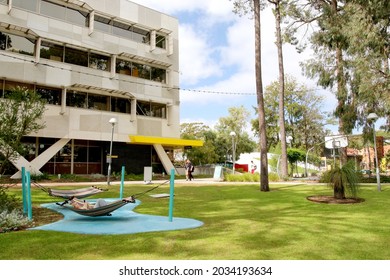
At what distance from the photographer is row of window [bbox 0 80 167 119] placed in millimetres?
23062

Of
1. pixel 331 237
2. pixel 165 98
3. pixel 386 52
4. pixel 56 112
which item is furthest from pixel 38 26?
pixel 331 237

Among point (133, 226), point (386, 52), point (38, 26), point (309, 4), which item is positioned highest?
point (309, 4)

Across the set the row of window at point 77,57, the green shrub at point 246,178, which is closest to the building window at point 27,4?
the row of window at point 77,57

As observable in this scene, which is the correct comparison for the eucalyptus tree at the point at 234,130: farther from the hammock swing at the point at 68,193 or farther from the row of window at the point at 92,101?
the hammock swing at the point at 68,193

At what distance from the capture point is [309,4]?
24188mm

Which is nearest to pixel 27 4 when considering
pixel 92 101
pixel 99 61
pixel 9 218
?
pixel 99 61

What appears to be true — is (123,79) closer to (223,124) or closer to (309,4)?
(309,4)

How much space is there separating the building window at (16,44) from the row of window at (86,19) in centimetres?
229

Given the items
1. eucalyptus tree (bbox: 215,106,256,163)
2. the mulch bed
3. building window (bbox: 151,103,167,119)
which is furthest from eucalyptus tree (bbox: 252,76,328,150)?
the mulch bed

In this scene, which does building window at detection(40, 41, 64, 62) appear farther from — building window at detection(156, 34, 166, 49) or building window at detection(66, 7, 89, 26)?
building window at detection(156, 34, 166, 49)

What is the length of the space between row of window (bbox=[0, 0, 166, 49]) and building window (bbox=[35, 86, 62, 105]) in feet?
18.6

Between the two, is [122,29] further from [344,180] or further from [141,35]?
[344,180]
